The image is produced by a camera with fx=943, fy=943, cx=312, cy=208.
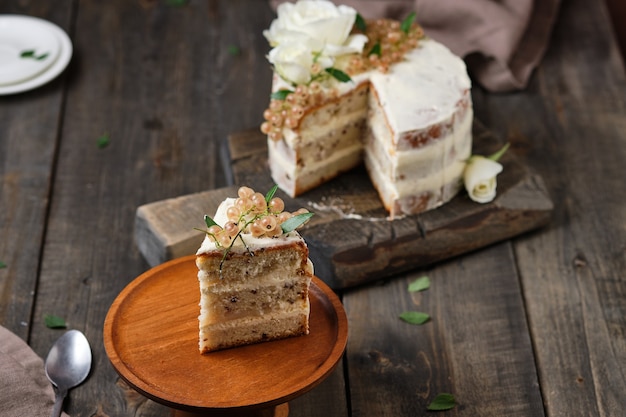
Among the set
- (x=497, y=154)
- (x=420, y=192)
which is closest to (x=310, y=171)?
(x=420, y=192)

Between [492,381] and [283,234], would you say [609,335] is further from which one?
[283,234]

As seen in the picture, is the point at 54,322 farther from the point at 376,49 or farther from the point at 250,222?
the point at 376,49

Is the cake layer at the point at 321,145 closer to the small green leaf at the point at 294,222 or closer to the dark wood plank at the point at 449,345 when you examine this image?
the dark wood plank at the point at 449,345

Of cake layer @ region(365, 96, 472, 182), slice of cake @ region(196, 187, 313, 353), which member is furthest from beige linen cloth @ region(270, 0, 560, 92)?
slice of cake @ region(196, 187, 313, 353)

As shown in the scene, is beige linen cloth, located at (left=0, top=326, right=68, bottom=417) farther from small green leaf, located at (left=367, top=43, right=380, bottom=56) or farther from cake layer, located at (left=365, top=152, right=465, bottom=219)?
small green leaf, located at (left=367, top=43, right=380, bottom=56)

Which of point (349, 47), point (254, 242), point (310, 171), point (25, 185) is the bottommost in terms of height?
point (25, 185)

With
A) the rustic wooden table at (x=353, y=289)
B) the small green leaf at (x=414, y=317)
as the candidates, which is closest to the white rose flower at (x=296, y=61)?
the rustic wooden table at (x=353, y=289)
